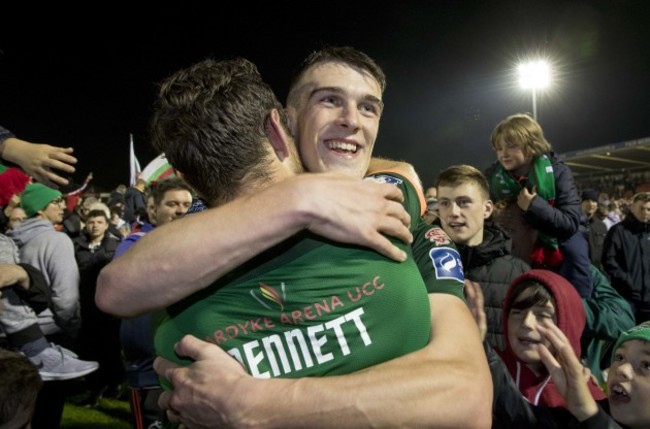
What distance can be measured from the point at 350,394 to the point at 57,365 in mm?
3919

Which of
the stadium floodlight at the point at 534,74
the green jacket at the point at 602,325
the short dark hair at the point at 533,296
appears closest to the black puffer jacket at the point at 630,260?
the green jacket at the point at 602,325

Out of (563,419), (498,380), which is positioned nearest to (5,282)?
(498,380)

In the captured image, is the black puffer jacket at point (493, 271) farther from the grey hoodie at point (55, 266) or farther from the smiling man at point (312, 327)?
the grey hoodie at point (55, 266)

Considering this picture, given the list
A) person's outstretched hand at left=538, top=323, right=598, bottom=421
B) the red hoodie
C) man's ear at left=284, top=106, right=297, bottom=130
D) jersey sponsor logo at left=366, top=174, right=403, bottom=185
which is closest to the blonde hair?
the red hoodie

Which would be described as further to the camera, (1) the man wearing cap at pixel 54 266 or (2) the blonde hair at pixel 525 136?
(1) the man wearing cap at pixel 54 266

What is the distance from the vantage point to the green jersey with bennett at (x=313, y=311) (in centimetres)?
140

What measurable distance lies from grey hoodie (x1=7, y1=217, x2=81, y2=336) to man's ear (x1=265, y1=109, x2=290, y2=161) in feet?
13.3

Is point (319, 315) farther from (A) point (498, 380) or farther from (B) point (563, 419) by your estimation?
(B) point (563, 419)

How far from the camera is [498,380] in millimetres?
2609

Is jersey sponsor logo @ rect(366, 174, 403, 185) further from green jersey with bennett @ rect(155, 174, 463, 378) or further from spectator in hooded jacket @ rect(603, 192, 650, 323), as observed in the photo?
spectator in hooded jacket @ rect(603, 192, 650, 323)

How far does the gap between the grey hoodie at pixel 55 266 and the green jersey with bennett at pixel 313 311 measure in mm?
4006

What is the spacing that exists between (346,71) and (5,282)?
300cm

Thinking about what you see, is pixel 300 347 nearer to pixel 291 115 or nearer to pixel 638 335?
pixel 291 115

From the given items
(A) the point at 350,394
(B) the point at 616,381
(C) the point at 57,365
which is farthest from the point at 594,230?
(A) the point at 350,394
